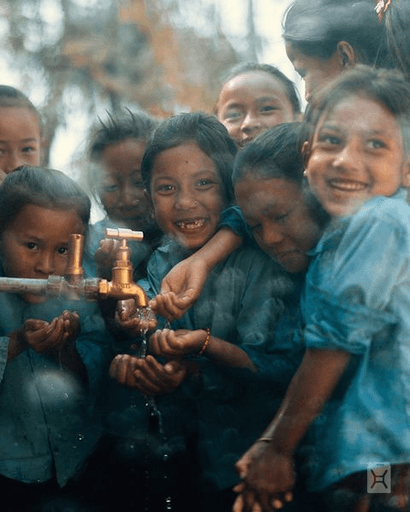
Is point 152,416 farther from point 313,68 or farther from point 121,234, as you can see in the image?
point 313,68

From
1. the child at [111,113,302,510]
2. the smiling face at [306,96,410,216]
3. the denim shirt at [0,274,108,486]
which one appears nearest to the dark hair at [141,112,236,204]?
the child at [111,113,302,510]

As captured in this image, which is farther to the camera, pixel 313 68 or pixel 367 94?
pixel 313 68

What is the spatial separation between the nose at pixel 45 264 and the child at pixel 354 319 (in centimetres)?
67

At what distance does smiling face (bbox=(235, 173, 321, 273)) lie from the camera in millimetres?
2131

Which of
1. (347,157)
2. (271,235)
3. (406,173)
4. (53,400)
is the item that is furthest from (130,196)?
(406,173)

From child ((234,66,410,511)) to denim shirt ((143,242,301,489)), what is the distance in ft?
0.27

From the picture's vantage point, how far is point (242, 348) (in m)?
2.15

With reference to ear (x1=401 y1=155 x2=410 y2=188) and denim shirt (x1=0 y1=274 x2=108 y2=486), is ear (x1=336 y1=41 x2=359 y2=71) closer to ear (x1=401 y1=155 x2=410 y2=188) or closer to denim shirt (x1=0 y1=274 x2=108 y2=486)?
ear (x1=401 y1=155 x2=410 y2=188)

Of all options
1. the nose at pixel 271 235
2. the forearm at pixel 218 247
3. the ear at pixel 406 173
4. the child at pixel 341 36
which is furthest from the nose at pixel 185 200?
the ear at pixel 406 173

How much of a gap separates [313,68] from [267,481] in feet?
3.64

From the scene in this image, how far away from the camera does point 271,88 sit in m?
2.50

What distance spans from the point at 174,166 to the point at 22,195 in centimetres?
41

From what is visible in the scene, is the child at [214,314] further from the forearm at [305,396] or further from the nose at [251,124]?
the nose at [251,124]

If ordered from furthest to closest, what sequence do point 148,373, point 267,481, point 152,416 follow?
point 152,416 < point 148,373 < point 267,481
